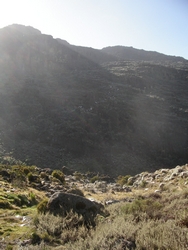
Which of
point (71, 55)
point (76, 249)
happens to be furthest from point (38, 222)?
point (71, 55)

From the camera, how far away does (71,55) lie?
100812 millimetres

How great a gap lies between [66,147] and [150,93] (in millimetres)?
41001

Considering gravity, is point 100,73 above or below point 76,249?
above

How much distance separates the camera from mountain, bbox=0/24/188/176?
41625 mm

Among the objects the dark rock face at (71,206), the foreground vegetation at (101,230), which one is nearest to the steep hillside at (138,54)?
the dark rock face at (71,206)

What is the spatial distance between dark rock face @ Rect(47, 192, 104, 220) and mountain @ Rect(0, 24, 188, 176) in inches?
1118

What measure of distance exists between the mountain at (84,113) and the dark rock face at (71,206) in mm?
28404

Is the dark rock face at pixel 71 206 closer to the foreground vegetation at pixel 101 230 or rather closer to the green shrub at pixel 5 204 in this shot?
the foreground vegetation at pixel 101 230

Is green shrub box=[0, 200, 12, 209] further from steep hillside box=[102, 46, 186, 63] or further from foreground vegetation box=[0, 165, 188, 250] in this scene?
steep hillside box=[102, 46, 186, 63]

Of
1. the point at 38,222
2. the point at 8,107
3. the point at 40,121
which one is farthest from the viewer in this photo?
the point at 8,107

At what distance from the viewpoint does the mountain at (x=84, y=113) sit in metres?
41.6

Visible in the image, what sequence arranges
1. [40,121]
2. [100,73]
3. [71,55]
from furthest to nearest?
[71,55], [100,73], [40,121]

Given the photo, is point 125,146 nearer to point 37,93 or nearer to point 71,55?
point 37,93

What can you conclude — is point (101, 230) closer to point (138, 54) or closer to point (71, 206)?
point (71, 206)
